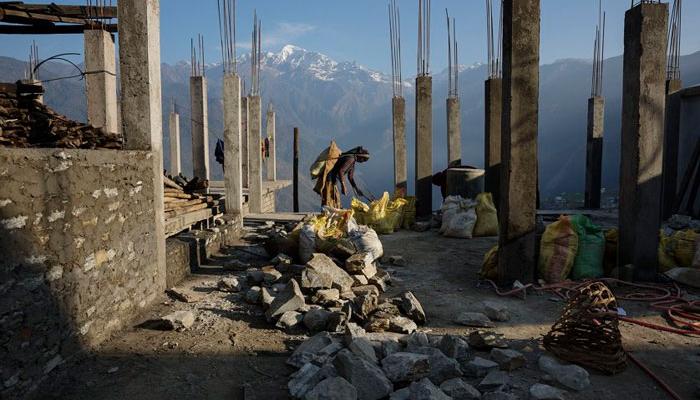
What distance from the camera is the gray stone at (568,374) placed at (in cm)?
335

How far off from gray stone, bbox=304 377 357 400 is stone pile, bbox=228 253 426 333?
1.21 meters

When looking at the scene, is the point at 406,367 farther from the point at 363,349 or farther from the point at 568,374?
the point at 568,374

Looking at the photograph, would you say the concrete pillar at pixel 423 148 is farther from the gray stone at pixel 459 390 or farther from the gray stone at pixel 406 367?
the gray stone at pixel 459 390

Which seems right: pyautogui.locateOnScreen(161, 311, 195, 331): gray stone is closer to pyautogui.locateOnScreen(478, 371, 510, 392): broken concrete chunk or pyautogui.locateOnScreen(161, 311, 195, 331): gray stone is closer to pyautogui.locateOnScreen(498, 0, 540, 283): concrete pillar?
pyautogui.locateOnScreen(478, 371, 510, 392): broken concrete chunk

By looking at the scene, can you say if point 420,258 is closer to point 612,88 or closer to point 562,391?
point 562,391

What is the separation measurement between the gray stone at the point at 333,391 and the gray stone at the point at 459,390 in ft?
1.89

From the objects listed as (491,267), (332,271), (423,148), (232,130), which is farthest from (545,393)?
(423,148)

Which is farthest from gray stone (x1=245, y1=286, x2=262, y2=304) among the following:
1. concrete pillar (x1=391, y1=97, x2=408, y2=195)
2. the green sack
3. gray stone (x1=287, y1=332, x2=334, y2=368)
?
concrete pillar (x1=391, y1=97, x2=408, y2=195)

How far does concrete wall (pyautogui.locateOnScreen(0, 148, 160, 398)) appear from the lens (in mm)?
2898

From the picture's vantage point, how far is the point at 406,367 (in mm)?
3250

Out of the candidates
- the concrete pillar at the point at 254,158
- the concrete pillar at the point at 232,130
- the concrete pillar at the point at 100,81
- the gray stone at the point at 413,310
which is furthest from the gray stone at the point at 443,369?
the concrete pillar at the point at 254,158

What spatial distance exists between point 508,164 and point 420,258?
2.36 metres

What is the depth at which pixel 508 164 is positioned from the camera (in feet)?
18.8

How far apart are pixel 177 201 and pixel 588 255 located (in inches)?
224
